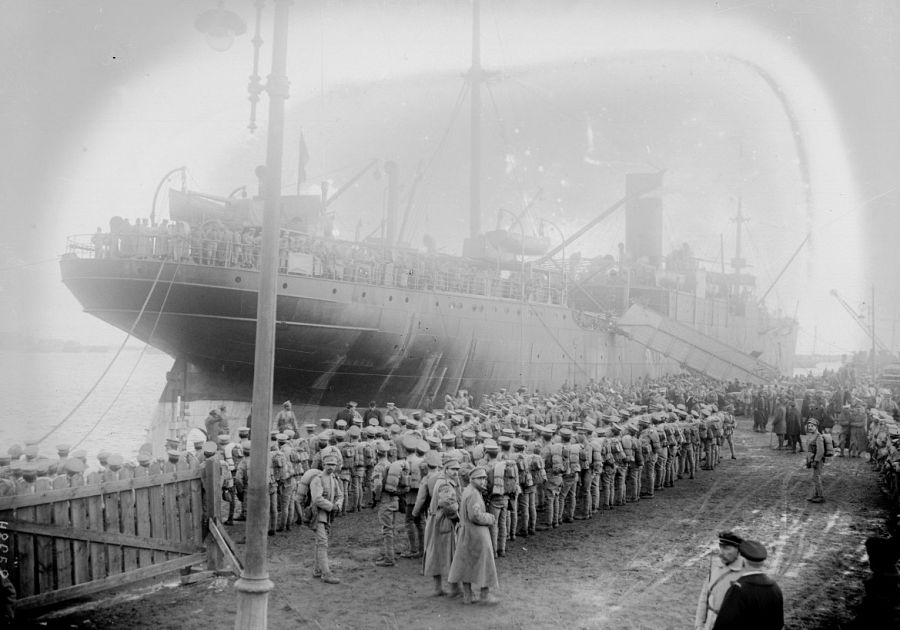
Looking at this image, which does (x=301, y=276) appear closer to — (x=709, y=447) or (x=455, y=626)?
(x=709, y=447)

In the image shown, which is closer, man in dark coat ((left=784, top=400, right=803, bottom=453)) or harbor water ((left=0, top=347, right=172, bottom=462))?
man in dark coat ((left=784, top=400, right=803, bottom=453))

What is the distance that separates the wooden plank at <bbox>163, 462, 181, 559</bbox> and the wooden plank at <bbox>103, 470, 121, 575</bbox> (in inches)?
23.7

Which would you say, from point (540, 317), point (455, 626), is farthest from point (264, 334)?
point (540, 317)

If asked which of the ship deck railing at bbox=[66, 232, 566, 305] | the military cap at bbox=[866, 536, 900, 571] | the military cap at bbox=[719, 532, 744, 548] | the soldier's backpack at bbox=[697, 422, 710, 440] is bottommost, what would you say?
the soldier's backpack at bbox=[697, 422, 710, 440]

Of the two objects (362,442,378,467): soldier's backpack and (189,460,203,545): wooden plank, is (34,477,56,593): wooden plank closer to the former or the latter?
(189,460,203,545): wooden plank

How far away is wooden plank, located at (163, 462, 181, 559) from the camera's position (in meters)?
7.87

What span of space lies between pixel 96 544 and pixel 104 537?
0.11 metres

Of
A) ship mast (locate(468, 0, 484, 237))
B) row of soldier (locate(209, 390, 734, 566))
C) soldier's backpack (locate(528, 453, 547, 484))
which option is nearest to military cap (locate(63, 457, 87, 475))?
row of soldier (locate(209, 390, 734, 566))

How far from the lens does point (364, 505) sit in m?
13.4

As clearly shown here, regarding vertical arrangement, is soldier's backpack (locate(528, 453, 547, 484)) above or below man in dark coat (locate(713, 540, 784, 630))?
below

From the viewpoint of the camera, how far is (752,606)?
161 inches

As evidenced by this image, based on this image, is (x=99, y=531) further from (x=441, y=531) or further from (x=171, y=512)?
(x=441, y=531)

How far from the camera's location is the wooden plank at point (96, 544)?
23.2 ft

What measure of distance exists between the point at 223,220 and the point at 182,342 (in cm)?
460
